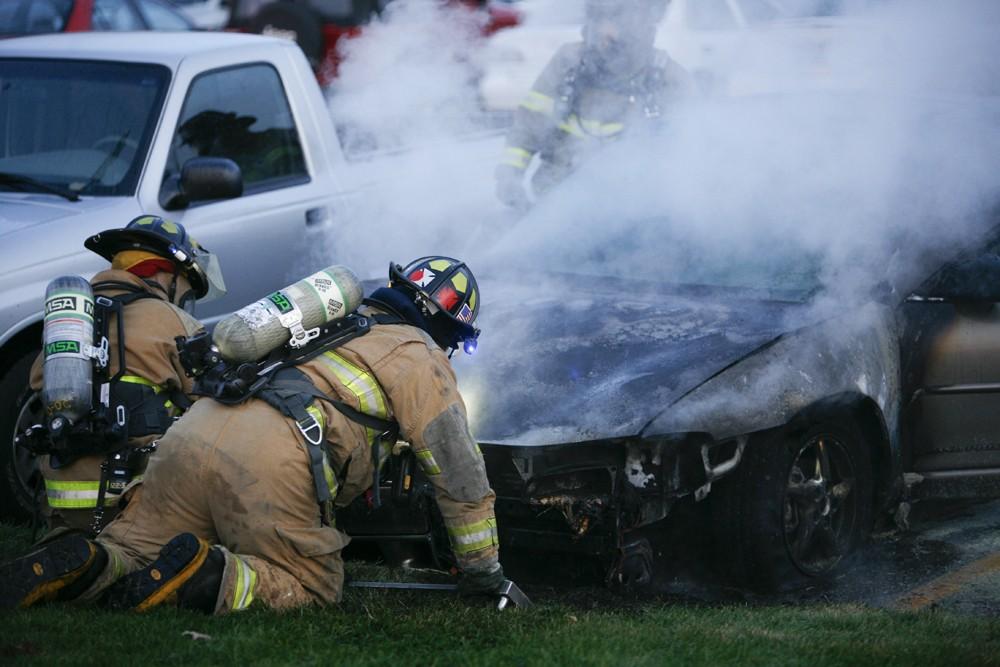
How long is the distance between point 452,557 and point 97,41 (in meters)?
3.43

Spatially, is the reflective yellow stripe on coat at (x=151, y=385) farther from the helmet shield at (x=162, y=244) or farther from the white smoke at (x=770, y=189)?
the white smoke at (x=770, y=189)

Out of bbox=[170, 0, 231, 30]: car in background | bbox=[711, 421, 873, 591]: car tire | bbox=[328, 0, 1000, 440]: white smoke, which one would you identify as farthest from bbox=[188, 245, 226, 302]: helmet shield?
bbox=[170, 0, 231, 30]: car in background

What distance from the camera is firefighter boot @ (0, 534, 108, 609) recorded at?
3742mm

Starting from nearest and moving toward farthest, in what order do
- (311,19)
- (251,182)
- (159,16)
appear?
1. (251,182)
2. (159,16)
3. (311,19)

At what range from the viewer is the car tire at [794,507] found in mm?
4527

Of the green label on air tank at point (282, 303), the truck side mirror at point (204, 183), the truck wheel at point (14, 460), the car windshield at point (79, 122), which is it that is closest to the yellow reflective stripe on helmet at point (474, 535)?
the green label on air tank at point (282, 303)

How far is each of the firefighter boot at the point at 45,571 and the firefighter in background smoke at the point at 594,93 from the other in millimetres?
3863

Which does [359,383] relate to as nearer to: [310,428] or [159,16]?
[310,428]

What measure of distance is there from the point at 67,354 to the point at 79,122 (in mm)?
2347

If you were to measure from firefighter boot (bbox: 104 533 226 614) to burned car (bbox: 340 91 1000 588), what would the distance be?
0.81 m

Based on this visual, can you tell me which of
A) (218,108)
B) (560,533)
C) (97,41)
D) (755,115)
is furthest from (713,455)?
(97,41)

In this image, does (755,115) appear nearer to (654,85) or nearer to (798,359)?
(654,85)

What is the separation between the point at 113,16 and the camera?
12117mm

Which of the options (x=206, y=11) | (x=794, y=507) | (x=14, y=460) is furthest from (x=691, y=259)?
(x=206, y=11)
